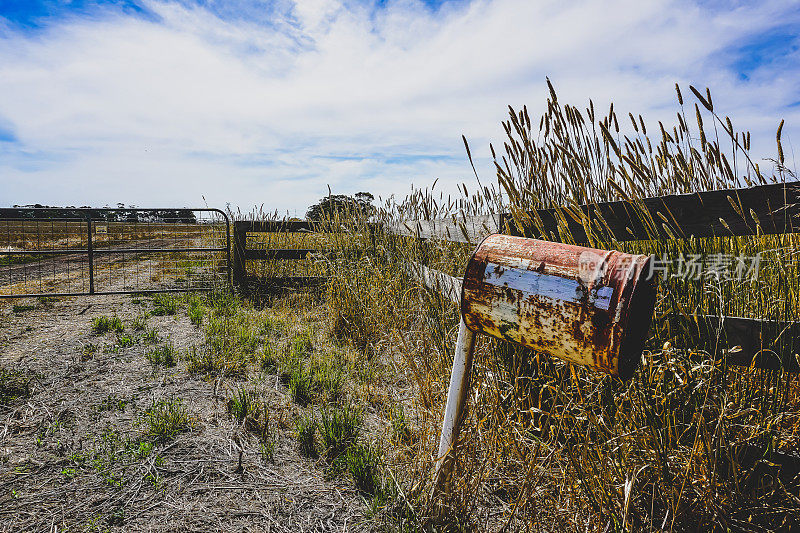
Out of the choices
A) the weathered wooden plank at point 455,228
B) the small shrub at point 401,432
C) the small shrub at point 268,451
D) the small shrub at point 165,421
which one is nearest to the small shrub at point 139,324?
the small shrub at point 165,421

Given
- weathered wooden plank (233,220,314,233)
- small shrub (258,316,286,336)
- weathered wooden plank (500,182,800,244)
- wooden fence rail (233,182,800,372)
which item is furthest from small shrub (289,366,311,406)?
weathered wooden plank (233,220,314,233)

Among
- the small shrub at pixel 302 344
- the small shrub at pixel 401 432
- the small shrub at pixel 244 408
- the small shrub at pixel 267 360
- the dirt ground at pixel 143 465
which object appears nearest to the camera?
the dirt ground at pixel 143 465

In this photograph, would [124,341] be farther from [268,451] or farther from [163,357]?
[268,451]

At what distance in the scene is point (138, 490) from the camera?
215cm

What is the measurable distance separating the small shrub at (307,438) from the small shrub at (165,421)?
2.37 ft

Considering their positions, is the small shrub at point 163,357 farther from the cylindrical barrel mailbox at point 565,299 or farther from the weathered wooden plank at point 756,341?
the weathered wooden plank at point 756,341

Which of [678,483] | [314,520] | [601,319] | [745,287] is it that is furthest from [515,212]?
[314,520]

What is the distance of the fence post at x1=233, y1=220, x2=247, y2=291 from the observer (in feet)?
23.1

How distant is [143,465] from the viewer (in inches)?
92.8

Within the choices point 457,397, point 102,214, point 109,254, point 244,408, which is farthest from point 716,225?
point 109,254

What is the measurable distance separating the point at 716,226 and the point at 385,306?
8.27 feet

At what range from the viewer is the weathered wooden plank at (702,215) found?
1650mm

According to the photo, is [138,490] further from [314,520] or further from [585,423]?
[585,423]

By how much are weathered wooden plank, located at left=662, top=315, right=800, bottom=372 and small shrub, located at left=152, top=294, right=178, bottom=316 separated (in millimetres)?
6026
